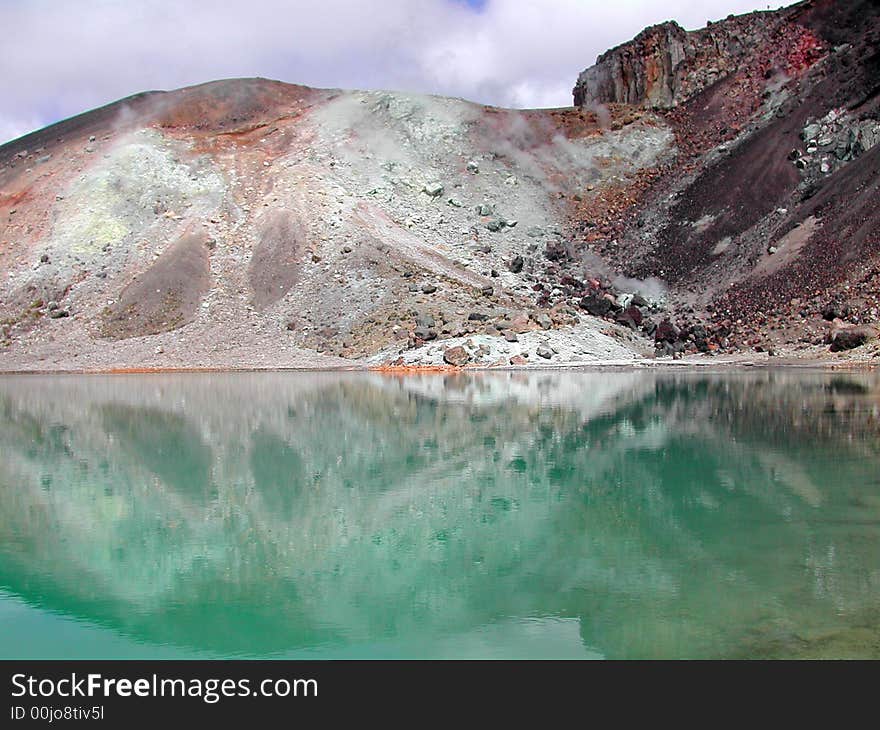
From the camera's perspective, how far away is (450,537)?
11.4m

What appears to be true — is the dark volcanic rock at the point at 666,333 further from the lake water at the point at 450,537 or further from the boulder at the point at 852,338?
the lake water at the point at 450,537

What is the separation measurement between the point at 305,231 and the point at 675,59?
120ft

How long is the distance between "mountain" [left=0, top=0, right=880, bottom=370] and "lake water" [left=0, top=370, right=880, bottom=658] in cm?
2674

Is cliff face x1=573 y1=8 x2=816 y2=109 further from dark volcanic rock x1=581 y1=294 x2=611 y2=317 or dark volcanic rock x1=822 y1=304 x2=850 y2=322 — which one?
dark volcanic rock x1=822 y1=304 x2=850 y2=322

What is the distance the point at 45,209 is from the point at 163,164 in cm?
908

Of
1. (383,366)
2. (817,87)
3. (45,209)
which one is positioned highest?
(817,87)

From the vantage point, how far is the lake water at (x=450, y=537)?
316 inches

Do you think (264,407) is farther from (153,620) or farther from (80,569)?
(153,620)

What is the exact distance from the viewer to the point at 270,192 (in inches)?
2566

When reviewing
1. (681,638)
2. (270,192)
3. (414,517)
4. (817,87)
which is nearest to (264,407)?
(414,517)

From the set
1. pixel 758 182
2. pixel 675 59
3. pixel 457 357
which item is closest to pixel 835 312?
pixel 758 182

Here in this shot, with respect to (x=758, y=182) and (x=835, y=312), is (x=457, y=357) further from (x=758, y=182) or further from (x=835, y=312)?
(x=758, y=182)

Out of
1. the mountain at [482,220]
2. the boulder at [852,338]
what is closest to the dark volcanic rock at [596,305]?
the mountain at [482,220]

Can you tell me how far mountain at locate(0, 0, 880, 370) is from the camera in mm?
49969
